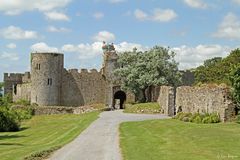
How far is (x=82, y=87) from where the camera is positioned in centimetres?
7706


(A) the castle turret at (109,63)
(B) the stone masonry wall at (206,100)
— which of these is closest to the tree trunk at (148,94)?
(A) the castle turret at (109,63)

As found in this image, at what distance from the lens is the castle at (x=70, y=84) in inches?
2936

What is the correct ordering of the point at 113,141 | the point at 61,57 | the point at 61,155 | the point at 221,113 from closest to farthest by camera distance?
the point at 61,155, the point at 113,141, the point at 221,113, the point at 61,57

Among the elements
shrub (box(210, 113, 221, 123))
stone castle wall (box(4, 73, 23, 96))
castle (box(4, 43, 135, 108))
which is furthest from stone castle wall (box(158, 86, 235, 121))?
stone castle wall (box(4, 73, 23, 96))

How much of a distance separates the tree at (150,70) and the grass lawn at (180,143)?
31522mm

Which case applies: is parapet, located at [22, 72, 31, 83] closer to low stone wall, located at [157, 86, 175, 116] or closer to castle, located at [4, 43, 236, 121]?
castle, located at [4, 43, 236, 121]

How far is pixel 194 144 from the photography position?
24484mm

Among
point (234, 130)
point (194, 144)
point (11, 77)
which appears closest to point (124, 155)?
point (194, 144)

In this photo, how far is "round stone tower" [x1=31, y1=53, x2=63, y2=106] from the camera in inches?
2933

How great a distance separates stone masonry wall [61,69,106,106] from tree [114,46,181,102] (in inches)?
315

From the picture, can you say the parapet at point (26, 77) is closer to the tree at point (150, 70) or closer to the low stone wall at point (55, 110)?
the low stone wall at point (55, 110)

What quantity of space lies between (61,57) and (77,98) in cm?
646

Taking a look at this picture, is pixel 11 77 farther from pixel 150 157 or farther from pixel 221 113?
pixel 150 157

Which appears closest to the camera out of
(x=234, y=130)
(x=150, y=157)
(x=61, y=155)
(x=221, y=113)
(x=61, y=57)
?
(x=150, y=157)
